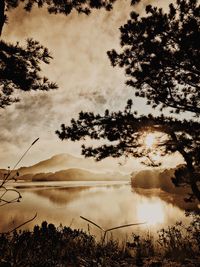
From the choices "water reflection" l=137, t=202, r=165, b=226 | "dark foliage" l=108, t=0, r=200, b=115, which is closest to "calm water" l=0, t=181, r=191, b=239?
"water reflection" l=137, t=202, r=165, b=226

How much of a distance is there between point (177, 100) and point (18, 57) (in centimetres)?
430

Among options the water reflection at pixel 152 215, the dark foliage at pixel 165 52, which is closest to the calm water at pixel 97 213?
the water reflection at pixel 152 215

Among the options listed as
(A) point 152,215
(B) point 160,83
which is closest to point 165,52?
(B) point 160,83

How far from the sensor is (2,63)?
19.2ft

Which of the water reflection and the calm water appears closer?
the calm water

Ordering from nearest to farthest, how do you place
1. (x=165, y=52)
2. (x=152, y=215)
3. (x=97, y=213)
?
(x=165, y=52)
(x=152, y=215)
(x=97, y=213)

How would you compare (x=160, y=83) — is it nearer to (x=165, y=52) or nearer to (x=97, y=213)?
(x=165, y=52)

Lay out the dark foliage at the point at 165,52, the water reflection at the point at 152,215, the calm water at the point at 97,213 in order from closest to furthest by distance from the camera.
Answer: the dark foliage at the point at 165,52
the calm water at the point at 97,213
the water reflection at the point at 152,215

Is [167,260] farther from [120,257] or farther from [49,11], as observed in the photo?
[49,11]

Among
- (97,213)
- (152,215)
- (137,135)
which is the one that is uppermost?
(137,135)

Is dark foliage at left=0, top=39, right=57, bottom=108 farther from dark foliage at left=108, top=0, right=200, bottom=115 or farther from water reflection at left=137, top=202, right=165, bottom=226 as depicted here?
water reflection at left=137, top=202, right=165, bottom=226

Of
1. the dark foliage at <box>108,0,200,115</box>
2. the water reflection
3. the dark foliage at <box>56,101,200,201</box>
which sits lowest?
the water reflection

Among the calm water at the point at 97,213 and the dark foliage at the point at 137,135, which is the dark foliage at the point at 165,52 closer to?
the dark foliage at the point at 137,135

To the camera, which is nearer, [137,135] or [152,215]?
[137,135]
